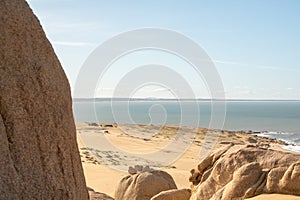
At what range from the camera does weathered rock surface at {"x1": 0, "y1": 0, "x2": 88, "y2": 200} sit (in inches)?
157

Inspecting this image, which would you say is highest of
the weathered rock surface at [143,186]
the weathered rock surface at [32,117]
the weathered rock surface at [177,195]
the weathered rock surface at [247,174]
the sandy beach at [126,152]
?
the weathered rock surface at [32,117]

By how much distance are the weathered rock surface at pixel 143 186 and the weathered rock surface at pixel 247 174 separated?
3.28m

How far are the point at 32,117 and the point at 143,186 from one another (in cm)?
917

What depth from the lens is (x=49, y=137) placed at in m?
4.44

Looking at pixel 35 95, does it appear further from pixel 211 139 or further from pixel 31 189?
pixel 211 139

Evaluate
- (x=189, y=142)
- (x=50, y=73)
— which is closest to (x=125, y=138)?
(x=189, y=142)

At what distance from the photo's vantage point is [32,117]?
14.1ft

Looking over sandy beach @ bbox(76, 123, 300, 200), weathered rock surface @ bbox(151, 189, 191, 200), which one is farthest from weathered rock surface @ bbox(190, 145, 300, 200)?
sandy beach @ bbox(76, 123, 300, 200)

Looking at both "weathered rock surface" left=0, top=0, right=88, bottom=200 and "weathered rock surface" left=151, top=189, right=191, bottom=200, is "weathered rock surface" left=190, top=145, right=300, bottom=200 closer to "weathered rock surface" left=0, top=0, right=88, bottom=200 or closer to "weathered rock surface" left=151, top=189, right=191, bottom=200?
"weathered rock surface" left=151, top=189, right=191, bottom=200

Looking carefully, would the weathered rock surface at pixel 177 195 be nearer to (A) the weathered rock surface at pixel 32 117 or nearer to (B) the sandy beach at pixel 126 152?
(A) the weathered rock surface at pixel 32 117

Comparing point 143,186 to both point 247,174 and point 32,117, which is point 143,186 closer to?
point 247,174

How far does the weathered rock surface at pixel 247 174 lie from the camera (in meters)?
7.83

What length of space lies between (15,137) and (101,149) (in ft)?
110

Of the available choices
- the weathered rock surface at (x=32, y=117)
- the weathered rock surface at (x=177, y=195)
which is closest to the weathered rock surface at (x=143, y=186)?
the weathered rock surface at (x=177, y=195)
